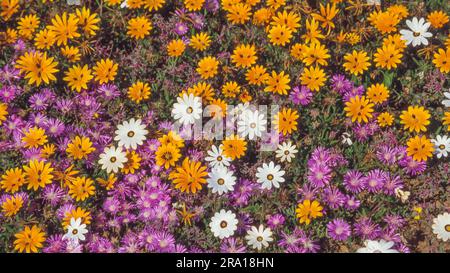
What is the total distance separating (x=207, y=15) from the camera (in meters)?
4.86

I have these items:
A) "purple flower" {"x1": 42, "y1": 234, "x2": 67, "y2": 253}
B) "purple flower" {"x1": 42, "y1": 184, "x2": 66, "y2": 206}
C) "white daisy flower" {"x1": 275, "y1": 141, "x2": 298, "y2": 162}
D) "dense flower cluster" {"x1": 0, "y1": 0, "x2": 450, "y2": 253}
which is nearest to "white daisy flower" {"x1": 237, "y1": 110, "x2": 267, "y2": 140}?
"dense flower cluster" {"x1": 0, "y1": 0, "x2": 450, "y2": 253}

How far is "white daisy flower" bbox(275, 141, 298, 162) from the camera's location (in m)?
4.12

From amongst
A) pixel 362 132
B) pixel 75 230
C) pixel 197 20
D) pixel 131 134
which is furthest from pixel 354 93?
pixel 75 230

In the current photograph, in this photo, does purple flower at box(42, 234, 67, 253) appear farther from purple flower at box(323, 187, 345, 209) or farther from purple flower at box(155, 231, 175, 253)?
purple flower at box(323, 187, 345, 209)

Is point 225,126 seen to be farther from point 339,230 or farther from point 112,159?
point 339,230

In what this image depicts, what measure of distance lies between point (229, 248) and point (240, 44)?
6.12ft

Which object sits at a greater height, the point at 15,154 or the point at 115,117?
the point at 115,117

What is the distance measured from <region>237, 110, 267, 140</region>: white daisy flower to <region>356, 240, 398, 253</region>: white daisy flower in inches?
47.3

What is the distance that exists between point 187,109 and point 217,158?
1.68 feet

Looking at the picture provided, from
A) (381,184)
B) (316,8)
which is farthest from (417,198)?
(316,8)

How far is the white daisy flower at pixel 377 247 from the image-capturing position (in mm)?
3756
